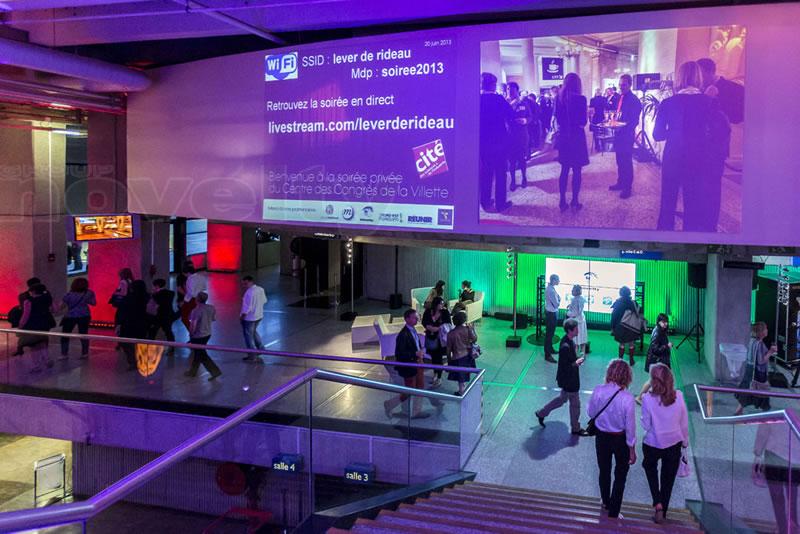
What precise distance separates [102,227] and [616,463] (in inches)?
412

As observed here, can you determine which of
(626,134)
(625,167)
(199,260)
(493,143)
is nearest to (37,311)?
(493,143)

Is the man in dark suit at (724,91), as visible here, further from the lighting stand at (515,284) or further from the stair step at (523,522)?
the lighting stand at (515,284)

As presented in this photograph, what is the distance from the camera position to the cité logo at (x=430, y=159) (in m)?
9.43

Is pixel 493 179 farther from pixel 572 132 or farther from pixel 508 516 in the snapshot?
pixel 508 516

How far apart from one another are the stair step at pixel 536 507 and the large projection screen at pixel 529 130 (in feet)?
12.5

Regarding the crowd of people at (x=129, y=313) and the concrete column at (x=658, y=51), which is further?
the crowd of people at (x=129, y=313)

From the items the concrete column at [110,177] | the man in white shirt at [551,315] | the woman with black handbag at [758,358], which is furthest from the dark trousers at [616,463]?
the concrete column at [110,177]

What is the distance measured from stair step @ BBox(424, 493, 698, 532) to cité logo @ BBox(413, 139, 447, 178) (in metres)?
4.73

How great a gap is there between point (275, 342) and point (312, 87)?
17.2 feet

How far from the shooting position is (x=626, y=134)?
8508 mm

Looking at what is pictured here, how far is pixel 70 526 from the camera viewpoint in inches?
91.0

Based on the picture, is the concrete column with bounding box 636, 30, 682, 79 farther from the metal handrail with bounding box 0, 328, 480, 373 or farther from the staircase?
the staircase

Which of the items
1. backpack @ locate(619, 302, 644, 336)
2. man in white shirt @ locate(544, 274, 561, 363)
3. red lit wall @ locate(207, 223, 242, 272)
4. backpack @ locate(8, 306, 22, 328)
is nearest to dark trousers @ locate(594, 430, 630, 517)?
backpack @ locate(619, 302, 644, 336)

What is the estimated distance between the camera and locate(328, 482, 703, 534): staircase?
13.3 ft
